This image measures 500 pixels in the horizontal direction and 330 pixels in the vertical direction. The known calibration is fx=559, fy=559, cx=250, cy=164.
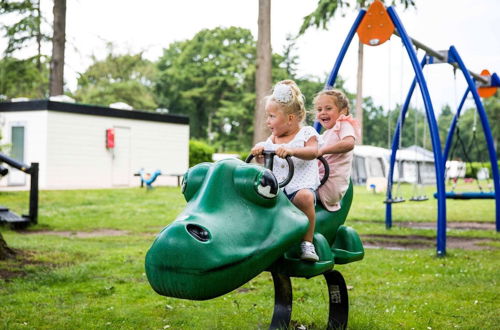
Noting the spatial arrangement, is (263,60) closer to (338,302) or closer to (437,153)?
(437,153)

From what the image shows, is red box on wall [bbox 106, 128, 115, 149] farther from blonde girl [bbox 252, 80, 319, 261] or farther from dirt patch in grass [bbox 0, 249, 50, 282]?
blonde girl [bbox 252, 80, 319, 261]

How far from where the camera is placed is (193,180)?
122 inches

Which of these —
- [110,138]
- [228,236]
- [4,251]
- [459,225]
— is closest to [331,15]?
[110,138]

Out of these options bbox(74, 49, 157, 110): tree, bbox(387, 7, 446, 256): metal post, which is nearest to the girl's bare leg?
bbox(387, 7, 446, 256): metal post

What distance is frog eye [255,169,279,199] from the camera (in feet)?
9.71

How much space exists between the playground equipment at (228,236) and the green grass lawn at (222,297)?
1707mm

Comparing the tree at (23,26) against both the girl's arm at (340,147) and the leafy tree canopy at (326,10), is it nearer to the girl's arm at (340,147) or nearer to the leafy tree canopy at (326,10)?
the leafy tree canopy at (326,10)

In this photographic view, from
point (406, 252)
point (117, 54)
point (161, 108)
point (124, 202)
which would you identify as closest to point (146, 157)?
point (124, 202)

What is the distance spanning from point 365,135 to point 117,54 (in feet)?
127

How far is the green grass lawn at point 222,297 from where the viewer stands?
4781mm

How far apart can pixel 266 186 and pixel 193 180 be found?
0.42 metres

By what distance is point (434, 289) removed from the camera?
6055 mm

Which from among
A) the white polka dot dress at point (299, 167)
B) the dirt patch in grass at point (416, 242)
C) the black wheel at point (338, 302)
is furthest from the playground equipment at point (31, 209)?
the white polka dot dress at point (299, 167)

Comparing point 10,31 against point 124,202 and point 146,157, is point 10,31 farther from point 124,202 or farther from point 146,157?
point 124,202
